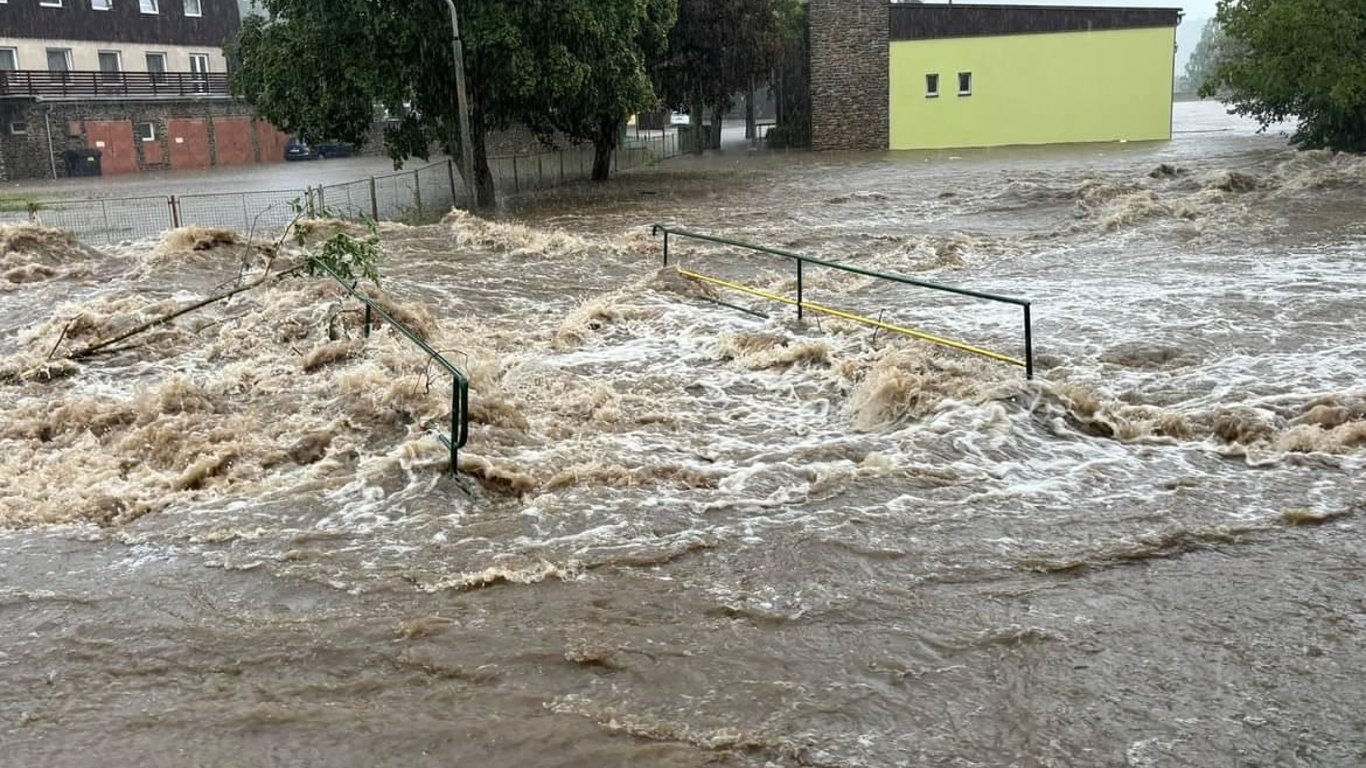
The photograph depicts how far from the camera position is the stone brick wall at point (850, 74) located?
43.5 m

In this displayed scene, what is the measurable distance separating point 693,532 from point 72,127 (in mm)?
46253

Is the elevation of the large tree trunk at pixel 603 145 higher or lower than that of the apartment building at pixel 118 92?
lower

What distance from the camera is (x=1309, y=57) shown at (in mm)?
27391

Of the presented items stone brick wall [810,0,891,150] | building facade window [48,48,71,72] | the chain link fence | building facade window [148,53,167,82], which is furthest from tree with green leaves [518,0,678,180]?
building facade window [148,53,167,82]

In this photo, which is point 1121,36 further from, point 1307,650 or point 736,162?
point 1307,650

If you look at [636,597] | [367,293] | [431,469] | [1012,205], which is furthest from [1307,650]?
[1012,205]

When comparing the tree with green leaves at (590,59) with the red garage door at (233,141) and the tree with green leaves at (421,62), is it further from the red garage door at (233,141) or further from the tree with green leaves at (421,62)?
the red garage door at (233,141)

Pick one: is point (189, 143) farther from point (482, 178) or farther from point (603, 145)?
point (482, 178)

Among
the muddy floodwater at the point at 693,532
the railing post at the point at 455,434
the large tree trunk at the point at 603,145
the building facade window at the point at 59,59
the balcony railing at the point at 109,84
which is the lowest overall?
the muddy floodwater at the point at 693,532

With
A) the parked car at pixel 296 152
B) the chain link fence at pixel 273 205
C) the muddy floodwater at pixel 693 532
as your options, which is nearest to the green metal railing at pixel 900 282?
the muddy floodwater at pixel 693 532

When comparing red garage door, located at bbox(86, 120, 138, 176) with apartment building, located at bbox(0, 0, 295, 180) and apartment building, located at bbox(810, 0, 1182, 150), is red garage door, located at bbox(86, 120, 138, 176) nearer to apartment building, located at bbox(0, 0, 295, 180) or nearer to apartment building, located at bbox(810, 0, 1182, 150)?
apartment building, located at bbox(0, 0, 295, 180)

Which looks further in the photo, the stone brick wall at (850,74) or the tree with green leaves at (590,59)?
the stone brick wall at (850,74)

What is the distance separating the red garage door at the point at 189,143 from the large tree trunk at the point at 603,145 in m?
24.3

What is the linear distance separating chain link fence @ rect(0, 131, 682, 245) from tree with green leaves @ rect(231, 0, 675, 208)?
1.19 metres
